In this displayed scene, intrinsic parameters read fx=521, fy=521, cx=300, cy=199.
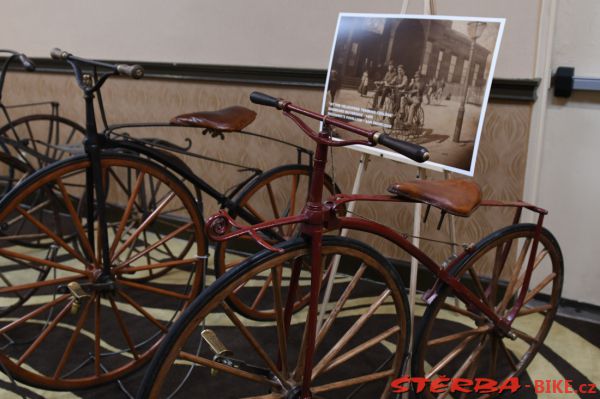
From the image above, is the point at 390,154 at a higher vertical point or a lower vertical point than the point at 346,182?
higher

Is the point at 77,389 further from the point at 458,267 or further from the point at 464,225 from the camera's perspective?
the point at 464,225

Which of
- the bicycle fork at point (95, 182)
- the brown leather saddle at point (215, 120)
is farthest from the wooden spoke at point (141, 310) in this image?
the brown leather saddle at point (215, 120)

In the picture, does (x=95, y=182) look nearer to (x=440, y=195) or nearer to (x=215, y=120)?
(x=215, y=120)

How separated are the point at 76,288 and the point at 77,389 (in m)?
0.31

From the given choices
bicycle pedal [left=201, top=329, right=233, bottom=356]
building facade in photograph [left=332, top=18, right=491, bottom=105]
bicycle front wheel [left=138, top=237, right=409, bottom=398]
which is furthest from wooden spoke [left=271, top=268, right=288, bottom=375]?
building facade in photograph [left=332, top=18, right=491, bottom=105]

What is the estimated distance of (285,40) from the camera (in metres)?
2.18

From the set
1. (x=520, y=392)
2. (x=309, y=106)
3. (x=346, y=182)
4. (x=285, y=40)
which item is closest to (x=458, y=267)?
(x=520, y=392)

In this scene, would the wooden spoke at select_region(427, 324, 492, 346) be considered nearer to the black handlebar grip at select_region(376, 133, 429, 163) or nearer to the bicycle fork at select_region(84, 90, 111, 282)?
the black handlebar grip at select_region(376, 133, 429, 163)

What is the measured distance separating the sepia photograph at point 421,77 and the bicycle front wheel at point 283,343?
0.42 m

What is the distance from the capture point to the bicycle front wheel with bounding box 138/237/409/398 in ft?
Result: 3.28

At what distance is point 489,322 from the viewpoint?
→ 1.42 meters

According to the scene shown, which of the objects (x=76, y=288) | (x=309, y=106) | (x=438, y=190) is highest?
(x=309, y=106)

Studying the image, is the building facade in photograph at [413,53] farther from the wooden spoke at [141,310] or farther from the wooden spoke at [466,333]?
the wooden spoke at [141,310]

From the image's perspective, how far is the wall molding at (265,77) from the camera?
72.1 inches
